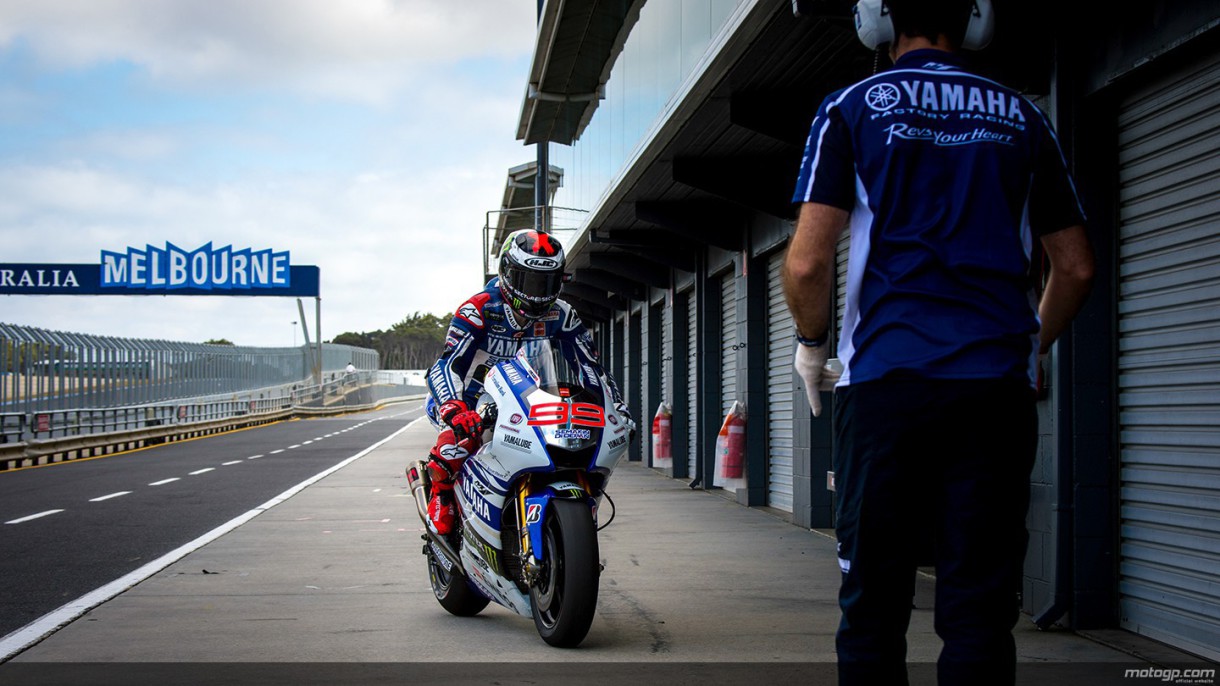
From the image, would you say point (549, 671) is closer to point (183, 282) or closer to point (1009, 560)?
point (1009, 560)

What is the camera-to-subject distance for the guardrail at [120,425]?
2228cm

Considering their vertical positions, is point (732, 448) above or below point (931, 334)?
below

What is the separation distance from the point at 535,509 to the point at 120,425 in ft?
91.9

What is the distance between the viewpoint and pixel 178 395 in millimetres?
40375

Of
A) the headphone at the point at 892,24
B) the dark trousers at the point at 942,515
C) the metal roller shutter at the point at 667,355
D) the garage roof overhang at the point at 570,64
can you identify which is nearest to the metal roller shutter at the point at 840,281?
the garage roof overhang at the point at 570,64

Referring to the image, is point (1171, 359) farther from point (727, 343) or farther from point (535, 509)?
point (727, 343)

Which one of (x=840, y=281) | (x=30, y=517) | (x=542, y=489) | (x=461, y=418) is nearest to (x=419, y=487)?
(x=461, y=418)

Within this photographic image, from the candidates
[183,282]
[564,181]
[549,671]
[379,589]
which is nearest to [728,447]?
[379,589]

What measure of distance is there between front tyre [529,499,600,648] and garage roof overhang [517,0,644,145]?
11833 mm

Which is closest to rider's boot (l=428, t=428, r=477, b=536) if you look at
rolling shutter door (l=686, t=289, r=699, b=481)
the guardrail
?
rolling shutter door (l=686, t=289, r=699, b=481)

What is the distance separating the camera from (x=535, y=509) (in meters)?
5.33

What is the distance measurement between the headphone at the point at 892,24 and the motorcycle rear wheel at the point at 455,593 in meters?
4.12

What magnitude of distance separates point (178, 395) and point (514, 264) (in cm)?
3714

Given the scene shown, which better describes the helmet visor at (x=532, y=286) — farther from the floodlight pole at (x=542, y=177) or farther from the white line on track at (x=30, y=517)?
the floodlight pole at (x=542, y=177)
